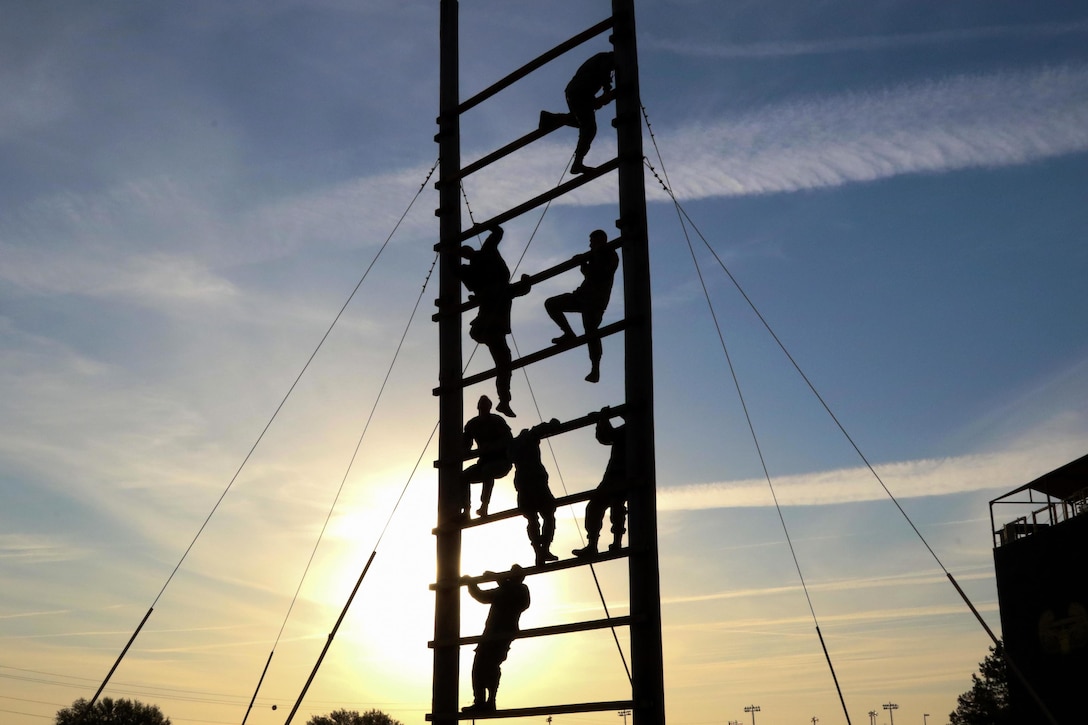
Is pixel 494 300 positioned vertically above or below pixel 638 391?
above

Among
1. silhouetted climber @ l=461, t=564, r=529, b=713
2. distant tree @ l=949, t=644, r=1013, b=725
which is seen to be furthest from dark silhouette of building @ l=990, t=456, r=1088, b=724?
distant tree @ l=949, t=644, r=1013, b=725

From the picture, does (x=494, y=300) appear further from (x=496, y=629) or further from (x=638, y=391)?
(x=496, y=629)

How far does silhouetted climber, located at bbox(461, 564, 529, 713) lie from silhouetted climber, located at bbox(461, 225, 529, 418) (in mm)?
1769

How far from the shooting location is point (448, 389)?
1069 cm

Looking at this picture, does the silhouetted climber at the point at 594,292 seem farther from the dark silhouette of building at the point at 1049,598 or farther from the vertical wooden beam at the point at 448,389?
the dark silhouette of building at the point at 1049,598

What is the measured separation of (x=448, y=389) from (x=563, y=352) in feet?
5.46

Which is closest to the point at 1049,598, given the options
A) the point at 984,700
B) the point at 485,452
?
the point at 485,452

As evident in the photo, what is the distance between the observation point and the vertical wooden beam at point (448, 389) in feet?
33.0

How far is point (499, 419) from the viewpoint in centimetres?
1039

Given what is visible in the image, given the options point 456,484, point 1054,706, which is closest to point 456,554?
point 456,484

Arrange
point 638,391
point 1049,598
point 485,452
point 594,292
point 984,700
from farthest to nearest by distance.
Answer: point 984,700 → point 1049,598 → point 485,452 → point 594,292 → point 638,391

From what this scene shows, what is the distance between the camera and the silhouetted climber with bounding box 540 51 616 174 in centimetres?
988

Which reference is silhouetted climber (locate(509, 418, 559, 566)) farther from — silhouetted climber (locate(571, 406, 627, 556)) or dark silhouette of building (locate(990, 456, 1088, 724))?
dark silhouette of building (locate(990, 456, 1088, 724))

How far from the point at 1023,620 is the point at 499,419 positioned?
18240mm
